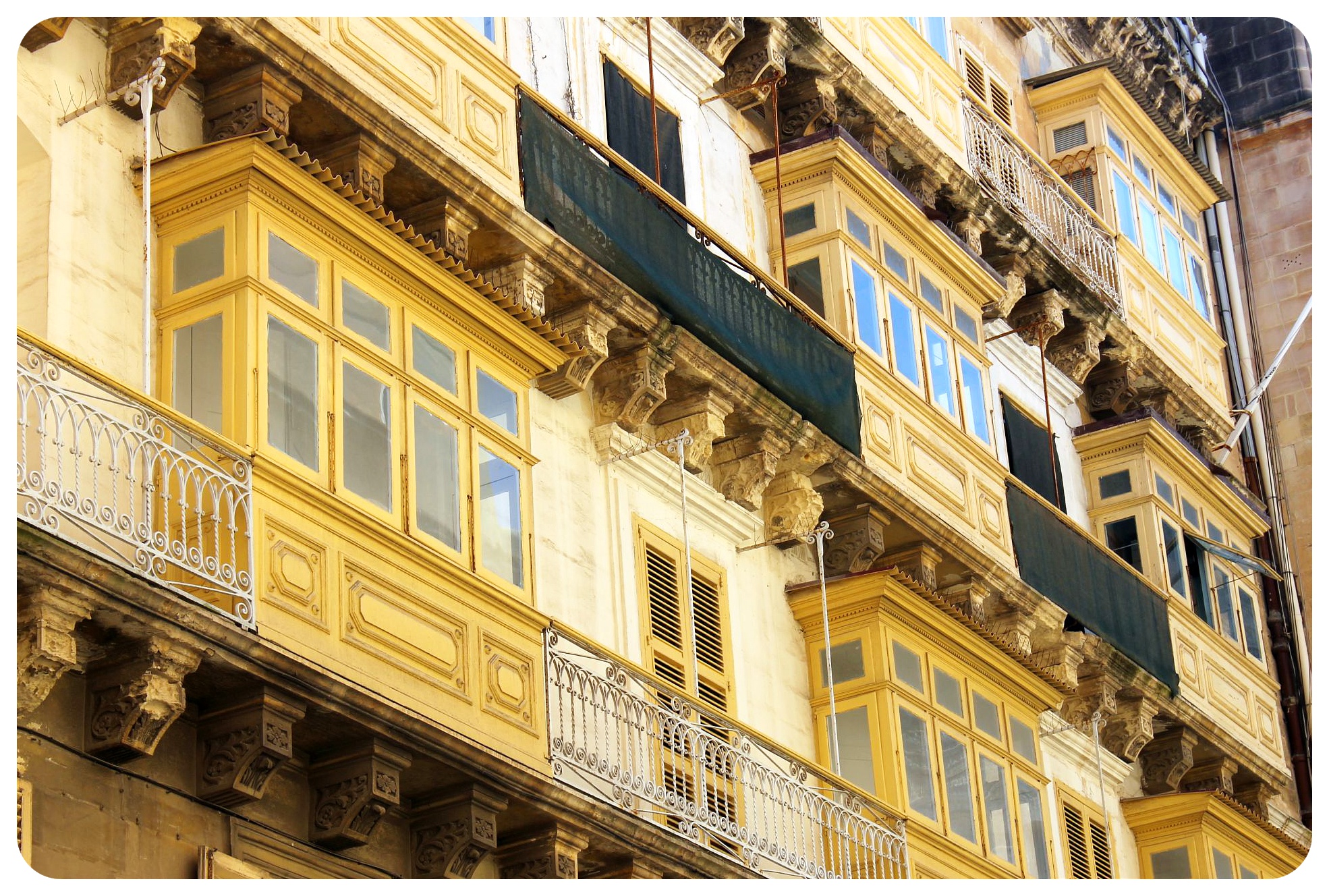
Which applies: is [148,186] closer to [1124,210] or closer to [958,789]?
[958,789]

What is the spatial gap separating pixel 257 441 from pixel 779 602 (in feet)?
22.5

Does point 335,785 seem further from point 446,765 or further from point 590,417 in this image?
point 590,417

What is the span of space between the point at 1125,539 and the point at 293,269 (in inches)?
532

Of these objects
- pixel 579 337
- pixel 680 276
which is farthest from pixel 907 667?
pixel 579 337

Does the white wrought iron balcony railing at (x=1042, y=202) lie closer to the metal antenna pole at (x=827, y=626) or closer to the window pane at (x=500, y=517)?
the metal antenna pole at (x=827, y=626)

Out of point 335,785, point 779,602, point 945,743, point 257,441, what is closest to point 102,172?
point 257,441

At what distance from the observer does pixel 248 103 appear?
14.9 meters

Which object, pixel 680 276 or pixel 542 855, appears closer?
pixel 542 855

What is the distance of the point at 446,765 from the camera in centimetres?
1362

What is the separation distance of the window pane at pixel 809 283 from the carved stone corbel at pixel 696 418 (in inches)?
103

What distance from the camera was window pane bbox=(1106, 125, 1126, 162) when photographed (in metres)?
28.3

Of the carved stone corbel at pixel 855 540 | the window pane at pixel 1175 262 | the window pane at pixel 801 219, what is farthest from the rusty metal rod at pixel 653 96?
the window pane at pixel 1175 262

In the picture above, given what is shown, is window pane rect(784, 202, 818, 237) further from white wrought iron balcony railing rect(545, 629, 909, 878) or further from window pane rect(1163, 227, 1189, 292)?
window pane rect(1163, 227, 1189, 292)

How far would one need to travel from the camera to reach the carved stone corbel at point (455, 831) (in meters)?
13.9
